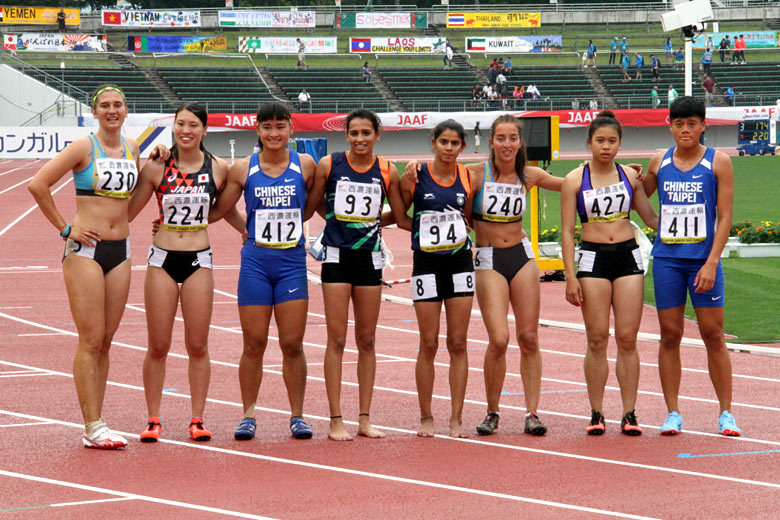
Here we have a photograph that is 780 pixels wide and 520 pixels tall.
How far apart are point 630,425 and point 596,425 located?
212 mm

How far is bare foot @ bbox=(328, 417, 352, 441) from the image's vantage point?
6.53 metres

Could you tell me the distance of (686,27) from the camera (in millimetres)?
16047

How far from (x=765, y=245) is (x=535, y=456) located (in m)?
11.3

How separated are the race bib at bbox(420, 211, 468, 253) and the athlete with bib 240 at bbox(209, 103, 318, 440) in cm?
78

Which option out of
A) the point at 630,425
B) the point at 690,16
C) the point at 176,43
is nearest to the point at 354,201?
the point at 630,425

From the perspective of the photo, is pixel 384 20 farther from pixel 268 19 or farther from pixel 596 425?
pixel 596 425

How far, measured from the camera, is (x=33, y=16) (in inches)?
2365

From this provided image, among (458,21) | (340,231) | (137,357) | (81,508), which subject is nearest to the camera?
(81,508)

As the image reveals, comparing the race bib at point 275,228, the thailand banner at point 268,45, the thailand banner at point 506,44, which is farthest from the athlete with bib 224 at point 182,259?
the thailand banner at point 506,44

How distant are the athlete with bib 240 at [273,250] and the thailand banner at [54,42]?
50917 millimetres

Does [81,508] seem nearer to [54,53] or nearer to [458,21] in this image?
[54,53]

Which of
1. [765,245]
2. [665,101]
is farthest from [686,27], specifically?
[665,101]

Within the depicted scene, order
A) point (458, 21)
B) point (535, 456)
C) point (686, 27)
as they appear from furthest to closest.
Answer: point (458, 21) < point (686, 27) < point (535, 456)

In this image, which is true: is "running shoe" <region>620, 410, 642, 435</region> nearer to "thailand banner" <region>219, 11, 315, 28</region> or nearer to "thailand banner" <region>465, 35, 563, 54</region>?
"thailand banner" <region>465, 35, 563, 54</region>
